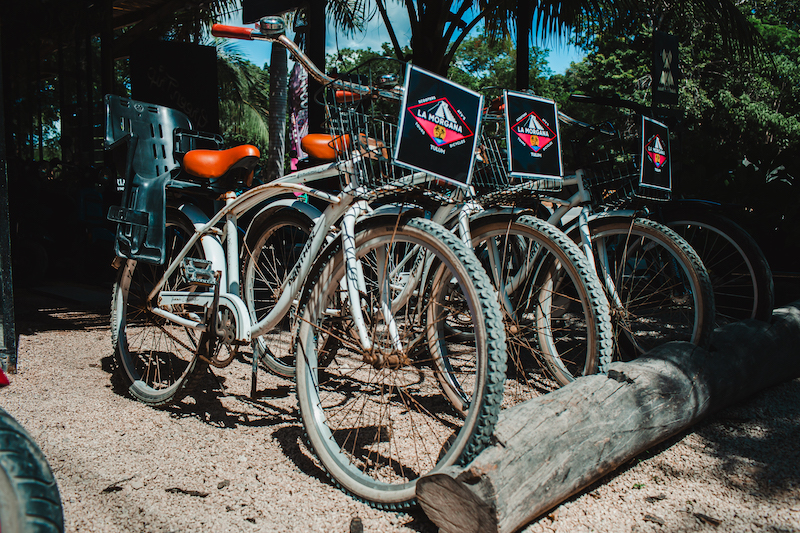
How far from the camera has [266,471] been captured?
2367 millimetres

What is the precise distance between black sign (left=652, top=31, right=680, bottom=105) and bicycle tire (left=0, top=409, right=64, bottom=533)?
5609 millimetres

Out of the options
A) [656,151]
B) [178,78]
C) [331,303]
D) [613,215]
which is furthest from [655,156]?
[178,78]

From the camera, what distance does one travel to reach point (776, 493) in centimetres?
223

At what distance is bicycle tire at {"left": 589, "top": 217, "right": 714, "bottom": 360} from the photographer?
2.94m

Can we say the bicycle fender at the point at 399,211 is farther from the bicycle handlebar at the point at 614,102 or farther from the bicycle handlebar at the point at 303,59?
the bicycle handlebar at the point at 614,102

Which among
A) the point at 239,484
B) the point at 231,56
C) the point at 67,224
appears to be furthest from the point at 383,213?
the point at 231,56

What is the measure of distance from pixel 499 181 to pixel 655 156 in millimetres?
1061

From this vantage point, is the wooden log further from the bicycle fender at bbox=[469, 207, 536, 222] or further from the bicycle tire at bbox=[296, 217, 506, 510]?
the bicycle fender at bbox=[469, 207, 536, 222]

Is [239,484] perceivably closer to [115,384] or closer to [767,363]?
[115,384]

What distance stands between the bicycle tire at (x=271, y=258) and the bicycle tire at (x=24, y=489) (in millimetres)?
2054

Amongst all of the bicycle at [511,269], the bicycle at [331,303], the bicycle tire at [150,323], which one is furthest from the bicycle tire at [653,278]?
the bicycle tire at [150,323]

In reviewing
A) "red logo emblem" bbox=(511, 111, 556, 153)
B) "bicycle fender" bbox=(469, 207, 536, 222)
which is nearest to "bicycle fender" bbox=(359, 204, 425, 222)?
"bicycle fender" bbox=(469, 207, 536, 222)

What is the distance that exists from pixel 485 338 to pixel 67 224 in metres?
7.42

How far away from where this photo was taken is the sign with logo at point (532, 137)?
260 cm
